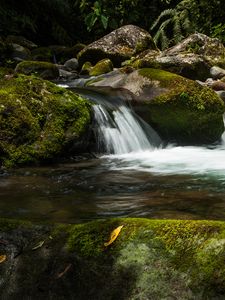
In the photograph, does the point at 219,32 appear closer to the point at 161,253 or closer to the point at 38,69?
the point at 38,69

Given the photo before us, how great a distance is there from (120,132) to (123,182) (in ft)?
8.85

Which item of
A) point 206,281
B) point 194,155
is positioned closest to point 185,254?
point 206,281

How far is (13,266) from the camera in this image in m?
2.06

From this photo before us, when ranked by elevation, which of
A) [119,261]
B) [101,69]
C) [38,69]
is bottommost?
[119,261]

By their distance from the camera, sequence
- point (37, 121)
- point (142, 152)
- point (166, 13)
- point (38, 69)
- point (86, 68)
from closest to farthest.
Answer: point (37, 121) < point (142, 152) < point (38, 69) < point (86, 68) < point (166, 13)

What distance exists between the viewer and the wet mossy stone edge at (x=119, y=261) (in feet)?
5.86

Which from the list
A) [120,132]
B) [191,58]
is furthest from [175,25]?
[120,132]

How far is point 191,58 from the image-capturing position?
1311cm

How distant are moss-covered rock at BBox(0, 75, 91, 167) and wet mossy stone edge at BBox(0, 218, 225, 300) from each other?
4420 millimetres

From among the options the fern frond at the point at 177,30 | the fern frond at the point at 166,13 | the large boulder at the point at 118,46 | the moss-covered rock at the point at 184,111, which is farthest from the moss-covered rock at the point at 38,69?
the fern frond at the point at 166,13

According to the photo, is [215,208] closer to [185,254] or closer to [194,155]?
[185,254]

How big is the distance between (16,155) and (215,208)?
3224 millimetres

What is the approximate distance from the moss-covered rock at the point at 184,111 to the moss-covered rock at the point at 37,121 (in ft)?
6.05

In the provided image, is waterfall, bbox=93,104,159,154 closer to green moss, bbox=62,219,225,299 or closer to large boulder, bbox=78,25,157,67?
green moss, bbox=62,219,225,299
